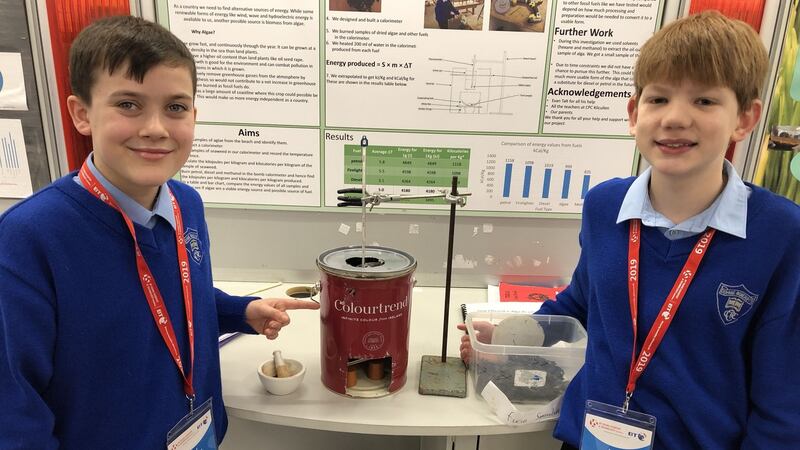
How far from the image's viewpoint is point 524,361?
3.76 feet

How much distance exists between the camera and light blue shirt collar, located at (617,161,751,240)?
0.91 meters

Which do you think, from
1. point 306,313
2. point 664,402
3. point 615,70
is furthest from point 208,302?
point 615,70

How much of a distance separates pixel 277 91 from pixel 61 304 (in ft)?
3.30

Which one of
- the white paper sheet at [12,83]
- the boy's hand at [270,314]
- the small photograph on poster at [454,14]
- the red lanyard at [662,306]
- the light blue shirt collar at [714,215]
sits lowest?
the boy's hand at [270,314]

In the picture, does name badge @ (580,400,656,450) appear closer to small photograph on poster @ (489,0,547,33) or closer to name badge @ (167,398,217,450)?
name badge @ (167,398,217,450)

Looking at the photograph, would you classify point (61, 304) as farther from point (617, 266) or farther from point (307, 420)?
point (617, 266)

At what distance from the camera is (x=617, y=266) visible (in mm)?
1020

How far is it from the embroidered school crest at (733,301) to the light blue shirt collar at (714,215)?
0.10m

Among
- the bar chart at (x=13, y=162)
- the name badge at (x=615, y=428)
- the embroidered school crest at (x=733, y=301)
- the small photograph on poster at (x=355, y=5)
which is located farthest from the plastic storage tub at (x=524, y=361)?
the bar chart at (x=13, y=162)

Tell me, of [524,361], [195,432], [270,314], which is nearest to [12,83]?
[270,314]

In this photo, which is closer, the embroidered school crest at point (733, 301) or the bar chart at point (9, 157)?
the embroidered school crest at point (733, 301)

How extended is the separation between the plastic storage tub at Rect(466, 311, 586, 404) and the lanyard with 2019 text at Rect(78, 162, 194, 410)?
624 mm

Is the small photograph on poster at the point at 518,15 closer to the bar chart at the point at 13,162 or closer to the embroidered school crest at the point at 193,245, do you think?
the embroidered school crest at the point at 193,245

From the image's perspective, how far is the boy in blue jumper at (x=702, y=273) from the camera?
0.88m
